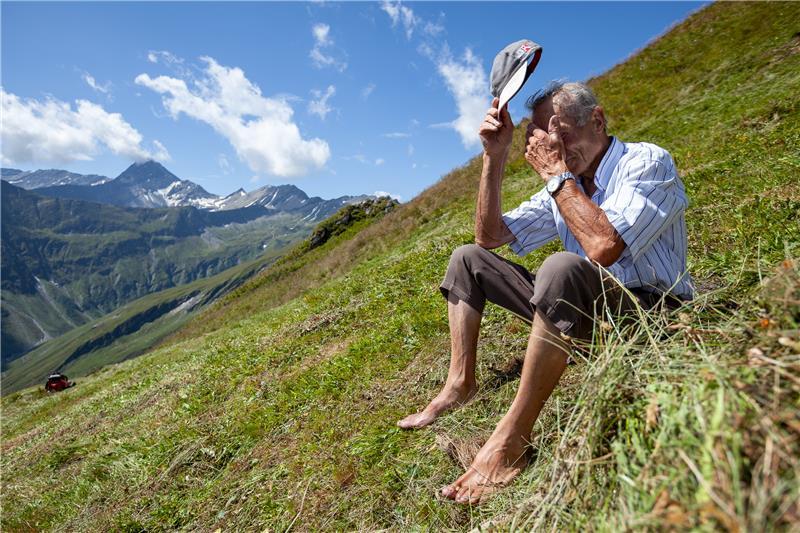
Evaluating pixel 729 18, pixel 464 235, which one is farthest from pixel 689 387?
pixel 729 18

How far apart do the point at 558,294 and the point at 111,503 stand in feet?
18.2

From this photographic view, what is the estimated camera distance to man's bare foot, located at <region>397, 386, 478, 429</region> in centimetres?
398

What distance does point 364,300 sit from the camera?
30.8 ft

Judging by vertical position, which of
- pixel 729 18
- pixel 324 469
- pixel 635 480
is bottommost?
pixel 324 469

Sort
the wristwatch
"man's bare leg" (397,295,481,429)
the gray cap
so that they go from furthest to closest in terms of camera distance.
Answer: "man's bare leg" (397,295,481,429)
the gray cap
the wristwatch

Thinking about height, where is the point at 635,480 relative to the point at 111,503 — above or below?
above

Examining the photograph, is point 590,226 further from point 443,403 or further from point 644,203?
point 443,403

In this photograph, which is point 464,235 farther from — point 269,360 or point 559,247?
point 269,360

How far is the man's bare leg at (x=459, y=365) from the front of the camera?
12.7ft

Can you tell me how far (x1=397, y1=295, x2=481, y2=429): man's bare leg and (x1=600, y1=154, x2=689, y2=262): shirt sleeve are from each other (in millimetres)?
1341

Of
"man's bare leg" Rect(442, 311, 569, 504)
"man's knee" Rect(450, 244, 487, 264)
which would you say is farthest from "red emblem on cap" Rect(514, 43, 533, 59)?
"man's bare leg" Rect(442, 311, 569, 504)

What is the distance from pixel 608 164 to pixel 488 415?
7.18ft

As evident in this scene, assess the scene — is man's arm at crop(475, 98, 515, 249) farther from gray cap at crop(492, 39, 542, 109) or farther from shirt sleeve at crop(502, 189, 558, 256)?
gray cap at crop(492, 39, 542, 109)

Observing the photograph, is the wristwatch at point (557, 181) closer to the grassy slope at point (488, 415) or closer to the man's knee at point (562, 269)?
the man's knee at point (562, 269)
